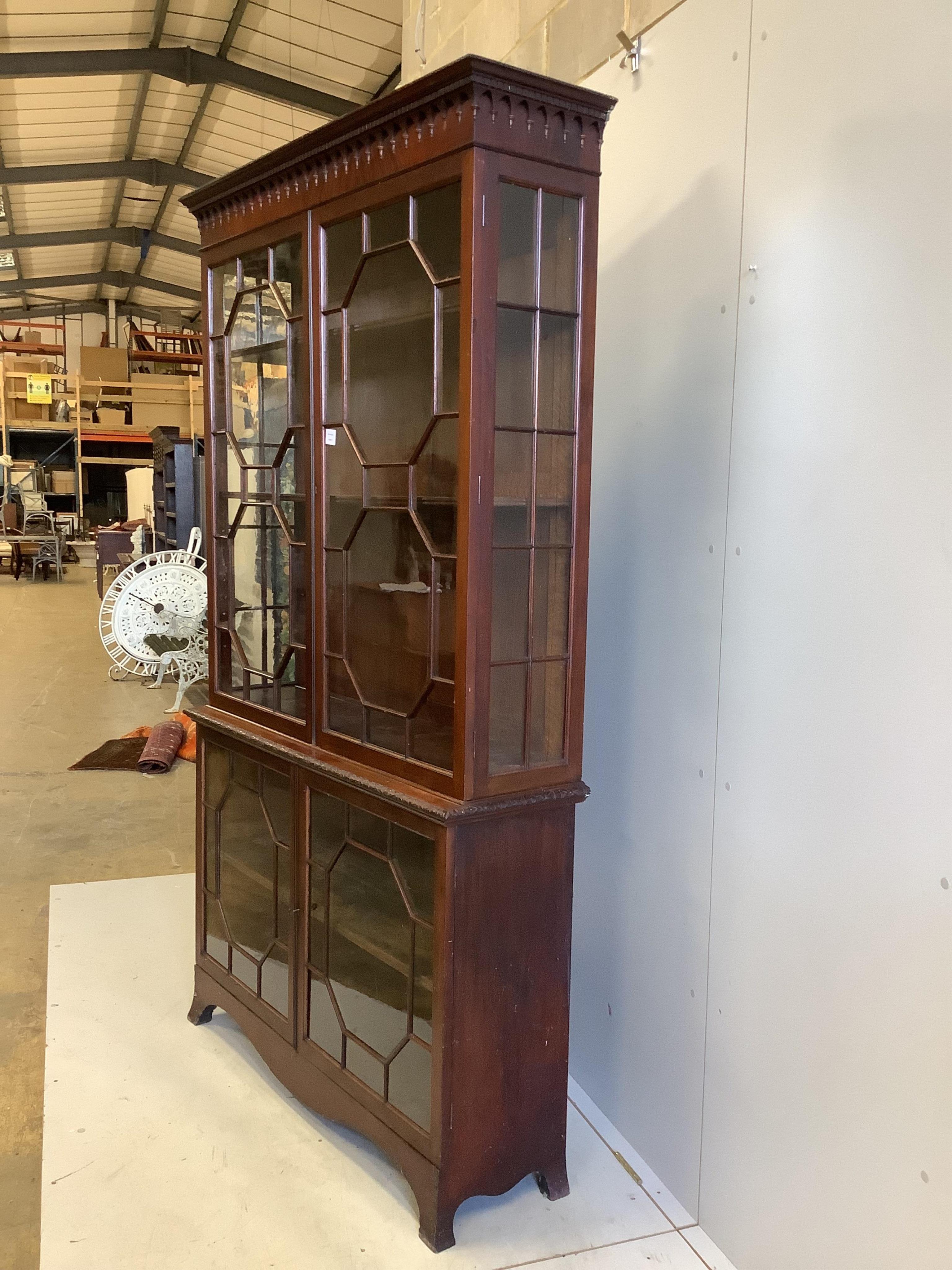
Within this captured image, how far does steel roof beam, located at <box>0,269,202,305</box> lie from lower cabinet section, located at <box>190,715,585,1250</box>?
48.5 ft

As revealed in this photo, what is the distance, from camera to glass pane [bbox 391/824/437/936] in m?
1.79

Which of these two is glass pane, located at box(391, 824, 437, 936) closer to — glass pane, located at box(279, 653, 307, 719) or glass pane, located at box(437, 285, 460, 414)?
glass pane, located at box(279, 653, 307, 719)

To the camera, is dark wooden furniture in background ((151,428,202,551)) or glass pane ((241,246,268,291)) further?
dark wooden furniture in background ((151,428,202,551))

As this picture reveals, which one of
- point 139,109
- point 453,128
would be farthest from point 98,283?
point 453,128

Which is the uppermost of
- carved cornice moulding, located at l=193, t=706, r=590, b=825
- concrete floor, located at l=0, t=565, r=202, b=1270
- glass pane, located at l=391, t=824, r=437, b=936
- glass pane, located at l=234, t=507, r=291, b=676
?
glass pane, located at l=234, t=507, r=291, b=676

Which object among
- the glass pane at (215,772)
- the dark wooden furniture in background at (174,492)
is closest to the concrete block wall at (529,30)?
the glass pane at (215,772)

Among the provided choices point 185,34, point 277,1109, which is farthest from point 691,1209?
point 185,34

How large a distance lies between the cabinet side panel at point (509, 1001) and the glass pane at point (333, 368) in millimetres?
867

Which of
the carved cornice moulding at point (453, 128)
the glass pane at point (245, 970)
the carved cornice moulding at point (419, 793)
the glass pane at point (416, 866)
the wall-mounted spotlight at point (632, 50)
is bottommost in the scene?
the glass pane at point (245, 970)

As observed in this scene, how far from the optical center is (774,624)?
1.64 meters

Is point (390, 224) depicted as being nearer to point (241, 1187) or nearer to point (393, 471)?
point (393, 471)

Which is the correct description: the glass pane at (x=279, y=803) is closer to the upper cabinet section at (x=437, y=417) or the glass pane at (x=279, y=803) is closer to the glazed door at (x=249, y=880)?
the glazed door at (x=249, y=880)

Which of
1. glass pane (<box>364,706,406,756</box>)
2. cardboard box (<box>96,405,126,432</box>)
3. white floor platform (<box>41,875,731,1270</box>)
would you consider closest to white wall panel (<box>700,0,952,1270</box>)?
white floor platform (<box>41,875,731,1270</box>)

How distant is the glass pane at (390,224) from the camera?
1765 millimetres
